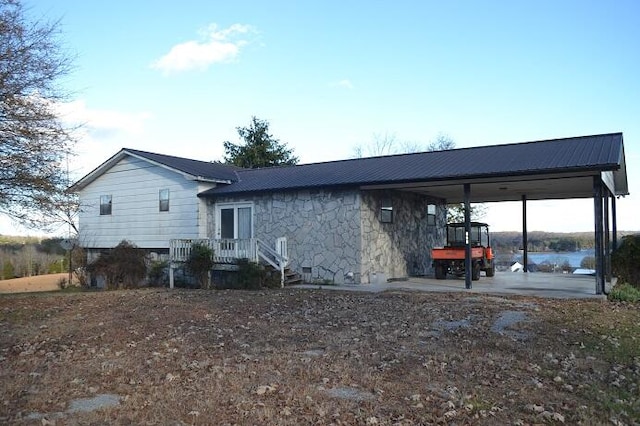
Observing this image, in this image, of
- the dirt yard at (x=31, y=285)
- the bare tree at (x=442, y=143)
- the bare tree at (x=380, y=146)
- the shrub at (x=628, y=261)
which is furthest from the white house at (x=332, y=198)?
the bare tree at (x=380, y=146)

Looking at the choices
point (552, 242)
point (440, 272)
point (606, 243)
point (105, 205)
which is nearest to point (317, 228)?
point (440, 272)

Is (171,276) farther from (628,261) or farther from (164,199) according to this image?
(628,261)

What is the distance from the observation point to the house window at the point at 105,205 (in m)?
22.1

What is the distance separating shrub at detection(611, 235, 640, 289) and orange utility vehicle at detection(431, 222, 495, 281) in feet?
13.1

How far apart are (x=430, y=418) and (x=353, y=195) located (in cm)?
1192

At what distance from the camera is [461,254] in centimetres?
1708

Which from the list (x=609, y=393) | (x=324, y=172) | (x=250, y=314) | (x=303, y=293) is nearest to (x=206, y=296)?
(x=303, y=293)

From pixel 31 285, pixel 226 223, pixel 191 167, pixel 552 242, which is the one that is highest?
pixel 191 167

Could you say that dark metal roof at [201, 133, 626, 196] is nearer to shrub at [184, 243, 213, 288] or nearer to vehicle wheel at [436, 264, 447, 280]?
shrub at [184, 243, 213, 288]

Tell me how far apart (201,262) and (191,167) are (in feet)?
16.5

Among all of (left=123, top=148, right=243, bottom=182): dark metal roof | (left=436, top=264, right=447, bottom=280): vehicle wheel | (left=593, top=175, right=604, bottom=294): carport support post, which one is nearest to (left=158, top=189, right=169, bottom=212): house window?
(left=123, top=148, right=243, bottom=182): dark metal roof

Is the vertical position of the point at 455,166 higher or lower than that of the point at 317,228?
higher

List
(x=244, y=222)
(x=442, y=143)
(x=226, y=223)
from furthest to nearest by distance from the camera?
(x=442, y=143) < (x=226, y=223) < (x=244, y=222)

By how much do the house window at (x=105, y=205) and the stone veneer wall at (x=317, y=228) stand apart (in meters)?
7.50
